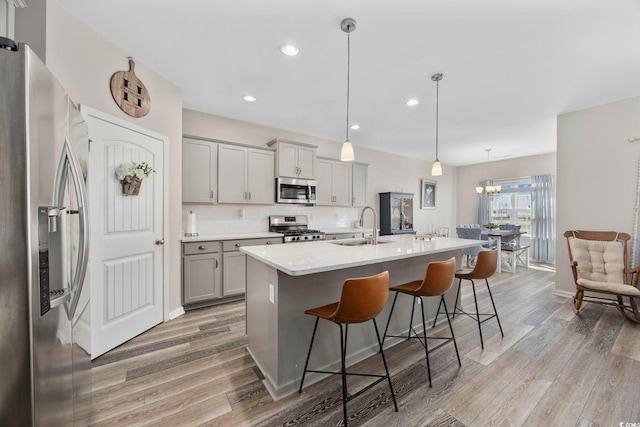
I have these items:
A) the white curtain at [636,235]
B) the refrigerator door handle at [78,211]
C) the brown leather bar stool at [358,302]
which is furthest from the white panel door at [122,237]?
the white curtain at [636,235]

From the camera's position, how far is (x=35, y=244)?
0.90 metres

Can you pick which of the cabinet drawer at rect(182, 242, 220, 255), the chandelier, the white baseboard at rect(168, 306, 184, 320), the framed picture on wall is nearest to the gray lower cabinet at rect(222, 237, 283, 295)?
the cabinet drawer at rect(182, 242, 220, 255)

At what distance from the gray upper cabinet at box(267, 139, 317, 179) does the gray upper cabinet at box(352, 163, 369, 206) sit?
3.80ft

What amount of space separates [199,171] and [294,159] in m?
1.49

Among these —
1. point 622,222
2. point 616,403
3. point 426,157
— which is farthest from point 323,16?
point 426,157

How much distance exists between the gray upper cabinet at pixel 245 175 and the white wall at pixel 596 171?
174 inches

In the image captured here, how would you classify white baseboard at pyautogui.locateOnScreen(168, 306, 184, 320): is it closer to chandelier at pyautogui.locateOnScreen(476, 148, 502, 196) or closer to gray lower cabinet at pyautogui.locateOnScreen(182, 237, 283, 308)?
gray lower cabinet at pyautogui.locateOnScreen(182, 237, 283, 308)

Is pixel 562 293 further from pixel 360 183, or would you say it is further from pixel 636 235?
pixel 360 183

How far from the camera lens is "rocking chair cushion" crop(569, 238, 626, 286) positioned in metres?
3.19

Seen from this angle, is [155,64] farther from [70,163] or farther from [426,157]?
[426,157]

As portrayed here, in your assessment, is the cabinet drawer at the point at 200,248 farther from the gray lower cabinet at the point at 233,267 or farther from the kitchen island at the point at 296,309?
the kitchen island at the point at 296,309

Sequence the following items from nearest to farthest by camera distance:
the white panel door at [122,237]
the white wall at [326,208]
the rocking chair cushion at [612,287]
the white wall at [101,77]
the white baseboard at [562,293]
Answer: the white wall at [101,77], the white panel door at [122,237], the rocking chair cushion at [612,287], the white baseboard at [562,293], the white wall at [326,208]

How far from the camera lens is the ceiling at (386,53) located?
1896mm

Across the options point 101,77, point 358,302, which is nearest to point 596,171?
point 358,302
